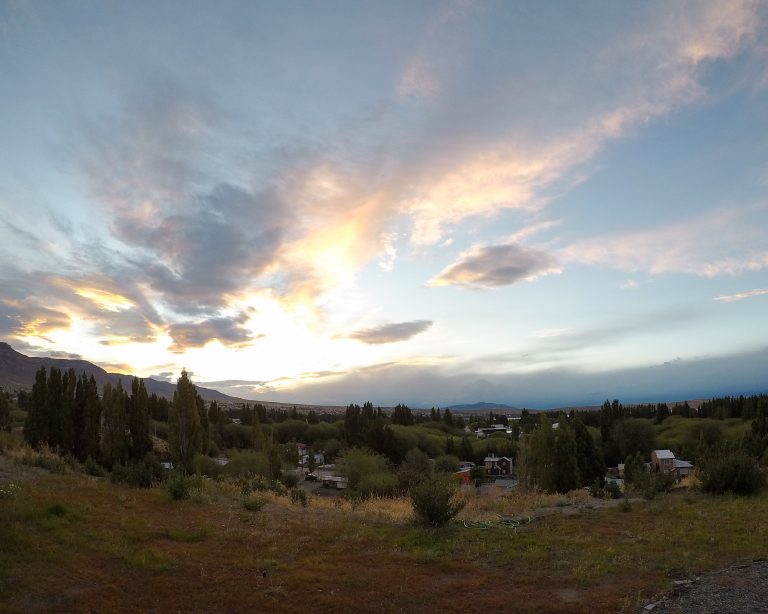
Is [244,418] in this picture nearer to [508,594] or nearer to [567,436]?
[567,436]

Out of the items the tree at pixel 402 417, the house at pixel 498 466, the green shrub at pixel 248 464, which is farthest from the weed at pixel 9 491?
the tree at pixel 402 417

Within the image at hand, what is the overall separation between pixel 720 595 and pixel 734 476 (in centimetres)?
1169

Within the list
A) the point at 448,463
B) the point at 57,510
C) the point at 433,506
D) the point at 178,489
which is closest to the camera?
the point at 57,510

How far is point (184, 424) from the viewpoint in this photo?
39375 mm

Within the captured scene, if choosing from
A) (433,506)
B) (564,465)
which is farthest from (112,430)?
(564,465)

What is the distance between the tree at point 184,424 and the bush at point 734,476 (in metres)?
34.3

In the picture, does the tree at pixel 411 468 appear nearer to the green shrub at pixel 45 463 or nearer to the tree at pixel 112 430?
the green shrub at pixel 45 463

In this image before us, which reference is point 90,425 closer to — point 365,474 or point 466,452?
point 365,474

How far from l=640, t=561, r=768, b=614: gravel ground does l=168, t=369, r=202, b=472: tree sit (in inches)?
1472

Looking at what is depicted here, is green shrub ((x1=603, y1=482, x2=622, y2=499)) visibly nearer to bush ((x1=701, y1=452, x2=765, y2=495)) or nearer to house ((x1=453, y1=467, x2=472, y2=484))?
bush ((x1=701, y1=452, x2=765, y2=495))

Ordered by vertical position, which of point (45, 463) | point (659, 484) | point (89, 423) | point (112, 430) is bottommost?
point (659, 484)

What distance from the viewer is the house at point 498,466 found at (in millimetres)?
79875

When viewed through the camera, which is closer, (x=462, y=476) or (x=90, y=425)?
(x=90, y=425)

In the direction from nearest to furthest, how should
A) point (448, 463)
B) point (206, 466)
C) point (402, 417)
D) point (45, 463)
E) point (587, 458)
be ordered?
point (45, 463) < point (206, 466) < point (587, 458) < point (448, 463) < point (402, 417)
